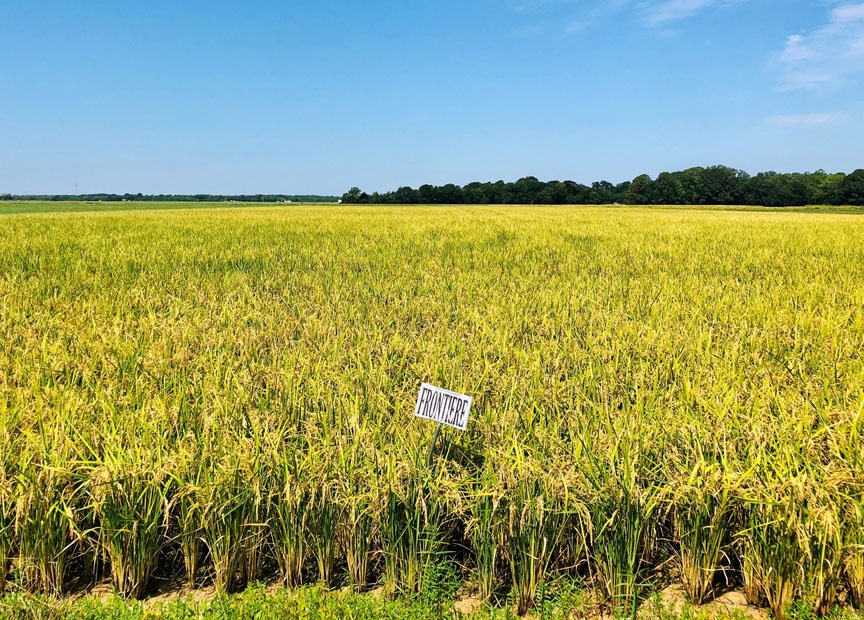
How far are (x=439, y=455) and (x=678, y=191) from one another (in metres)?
104

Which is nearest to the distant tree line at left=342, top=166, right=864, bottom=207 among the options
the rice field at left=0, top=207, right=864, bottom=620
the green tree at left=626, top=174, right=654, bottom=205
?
the green tree at left=626, top=174, right=654, bottom=205

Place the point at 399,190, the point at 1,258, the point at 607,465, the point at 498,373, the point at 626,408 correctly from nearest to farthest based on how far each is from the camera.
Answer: the point at 607,465 < the point at 626,408 < the point at 498,373 < the point at 1,258 < the point at 399,190

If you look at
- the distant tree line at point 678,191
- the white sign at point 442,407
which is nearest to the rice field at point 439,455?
the white sign at point 442,407

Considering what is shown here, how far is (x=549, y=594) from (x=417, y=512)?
607 mm

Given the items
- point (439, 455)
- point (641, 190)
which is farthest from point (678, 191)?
point (439, 455)

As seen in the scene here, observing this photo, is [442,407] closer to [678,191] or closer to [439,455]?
[439,455]

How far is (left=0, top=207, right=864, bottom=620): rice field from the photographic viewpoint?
203cm

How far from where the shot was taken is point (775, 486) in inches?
78.4

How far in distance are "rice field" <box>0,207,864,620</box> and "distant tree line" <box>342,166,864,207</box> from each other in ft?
310

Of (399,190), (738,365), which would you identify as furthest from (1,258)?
(399,190)

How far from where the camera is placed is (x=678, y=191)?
305ft

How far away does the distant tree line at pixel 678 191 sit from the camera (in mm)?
84875

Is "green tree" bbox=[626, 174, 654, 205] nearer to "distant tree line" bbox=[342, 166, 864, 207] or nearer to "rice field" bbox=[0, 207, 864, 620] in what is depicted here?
"distant tree line" bbox=[342, 166, 864, 207]

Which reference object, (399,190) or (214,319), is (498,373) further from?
(399,190)
